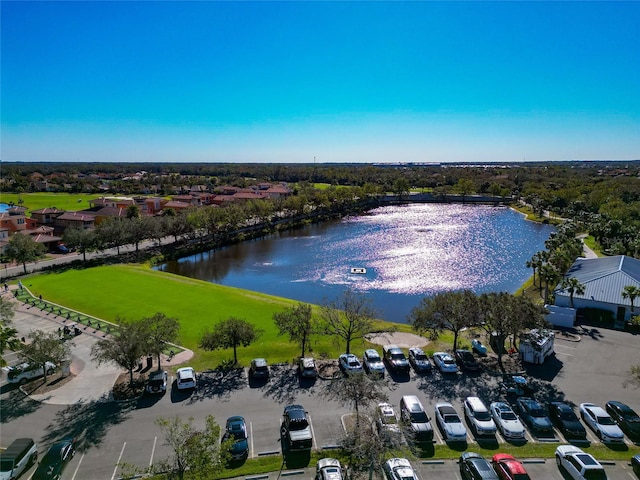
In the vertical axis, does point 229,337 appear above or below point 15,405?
above

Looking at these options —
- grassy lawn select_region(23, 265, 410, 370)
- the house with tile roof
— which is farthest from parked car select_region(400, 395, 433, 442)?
the house with tile roof

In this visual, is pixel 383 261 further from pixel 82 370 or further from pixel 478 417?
pixel 82 370

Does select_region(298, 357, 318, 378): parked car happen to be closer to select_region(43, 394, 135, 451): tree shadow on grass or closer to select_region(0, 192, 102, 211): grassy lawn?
select_region(43, 394, 135, 451): tree shadow on grass

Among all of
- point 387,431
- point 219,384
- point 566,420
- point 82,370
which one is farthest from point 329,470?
point 82,370

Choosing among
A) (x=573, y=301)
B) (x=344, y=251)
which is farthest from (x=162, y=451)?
(x=344, y=251)

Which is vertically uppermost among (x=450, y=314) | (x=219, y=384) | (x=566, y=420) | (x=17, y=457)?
(x=450, y=314)

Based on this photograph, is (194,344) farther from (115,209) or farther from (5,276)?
(115,209)

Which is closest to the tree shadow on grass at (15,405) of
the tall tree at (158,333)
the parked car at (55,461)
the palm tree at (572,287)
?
the parked car at (55,461)
